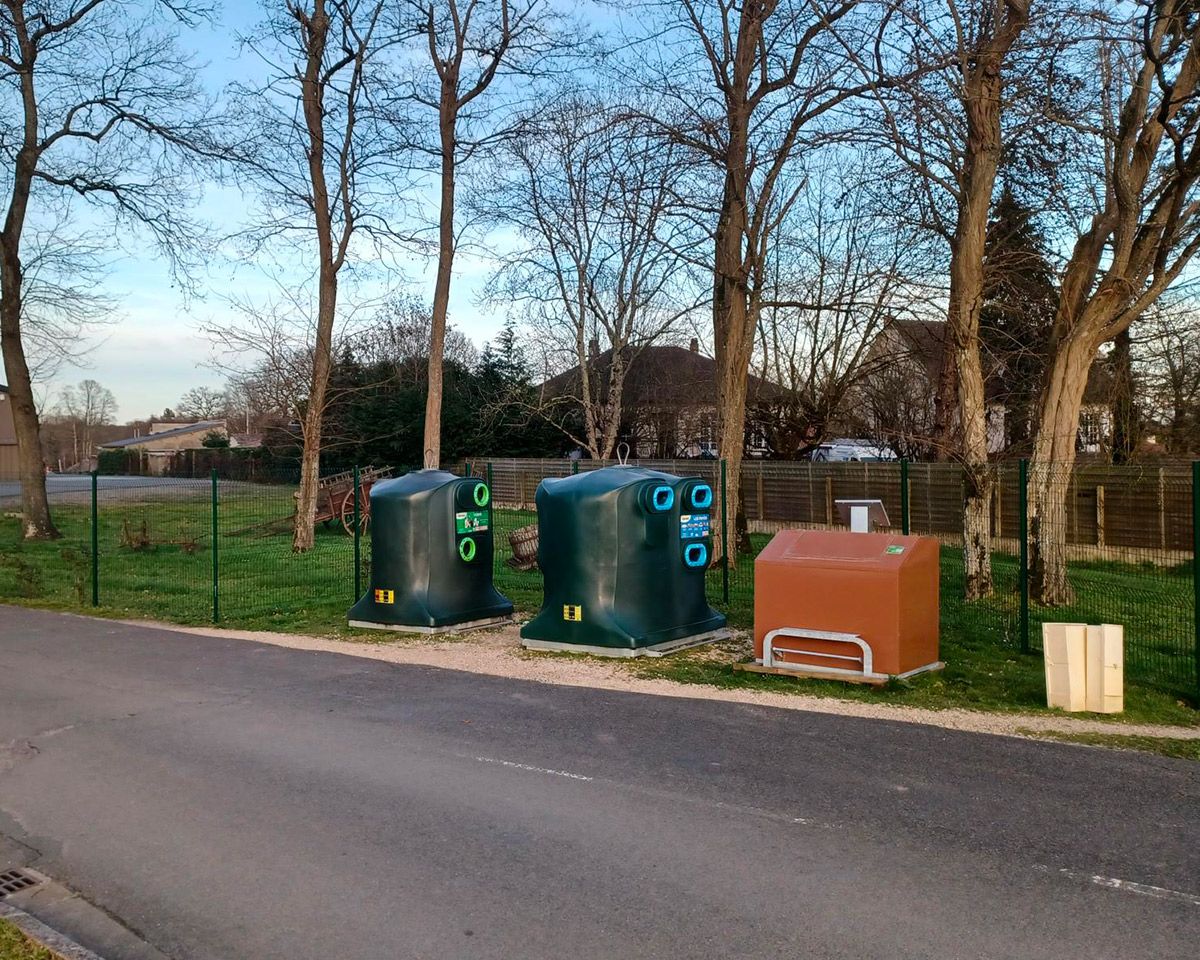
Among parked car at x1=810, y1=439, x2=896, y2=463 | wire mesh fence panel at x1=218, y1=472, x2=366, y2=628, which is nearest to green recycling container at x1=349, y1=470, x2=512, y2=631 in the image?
wire mesh fence panel at x1=218, y1=472, x2=366, y2=628

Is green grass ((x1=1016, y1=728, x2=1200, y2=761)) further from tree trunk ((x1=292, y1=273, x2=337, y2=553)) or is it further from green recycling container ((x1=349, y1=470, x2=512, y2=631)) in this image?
tree trunk ((x1=292, y1=273, x2=337, y2=553))

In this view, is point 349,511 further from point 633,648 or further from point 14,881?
point 14,881

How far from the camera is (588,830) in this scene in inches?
230

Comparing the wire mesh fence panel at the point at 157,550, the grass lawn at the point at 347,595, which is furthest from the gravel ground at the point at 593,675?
the wire mesh fence panel at the point at 157,550

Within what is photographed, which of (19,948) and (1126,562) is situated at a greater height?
(1126,562)

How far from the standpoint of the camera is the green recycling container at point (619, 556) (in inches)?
446

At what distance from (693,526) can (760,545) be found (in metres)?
10.2

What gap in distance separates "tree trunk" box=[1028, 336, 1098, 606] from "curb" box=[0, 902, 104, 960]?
1159cm

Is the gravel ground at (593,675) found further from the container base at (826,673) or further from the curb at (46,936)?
the curb at (46,936)

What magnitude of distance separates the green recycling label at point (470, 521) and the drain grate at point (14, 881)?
25.9ft

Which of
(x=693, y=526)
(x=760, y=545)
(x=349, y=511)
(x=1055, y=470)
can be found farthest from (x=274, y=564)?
(x=1055, y=470)

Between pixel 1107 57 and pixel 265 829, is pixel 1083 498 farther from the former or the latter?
pixel 265 829

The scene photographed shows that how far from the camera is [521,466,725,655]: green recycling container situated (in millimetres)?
11336

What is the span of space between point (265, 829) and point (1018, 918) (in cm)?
388
